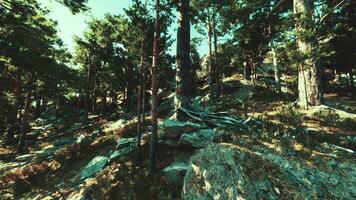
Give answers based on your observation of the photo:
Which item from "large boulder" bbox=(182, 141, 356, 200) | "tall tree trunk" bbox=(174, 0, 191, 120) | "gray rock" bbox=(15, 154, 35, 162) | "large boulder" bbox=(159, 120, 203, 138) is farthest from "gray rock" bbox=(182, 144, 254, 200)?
"gray rock" bbox=(15, 154, 35, 162)

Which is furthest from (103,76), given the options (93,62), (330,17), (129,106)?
(330,17)

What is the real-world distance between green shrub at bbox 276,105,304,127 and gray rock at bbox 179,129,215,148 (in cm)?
377

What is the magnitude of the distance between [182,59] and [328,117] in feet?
23.9

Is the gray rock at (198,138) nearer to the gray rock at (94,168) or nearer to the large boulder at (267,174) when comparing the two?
the large boulder at (267,174)

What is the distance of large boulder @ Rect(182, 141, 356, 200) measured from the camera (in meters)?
7.12

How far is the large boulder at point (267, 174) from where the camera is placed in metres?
7.12

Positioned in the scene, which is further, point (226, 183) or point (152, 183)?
point (152, 183)

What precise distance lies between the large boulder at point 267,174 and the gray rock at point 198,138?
0.93 metres

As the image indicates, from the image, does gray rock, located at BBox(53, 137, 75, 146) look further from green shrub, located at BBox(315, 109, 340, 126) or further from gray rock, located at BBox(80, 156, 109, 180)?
green shrub, located at BBox(315, 109, 340, 126)

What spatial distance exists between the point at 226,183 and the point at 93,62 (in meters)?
28.9

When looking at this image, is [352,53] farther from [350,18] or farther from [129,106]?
[129,106]

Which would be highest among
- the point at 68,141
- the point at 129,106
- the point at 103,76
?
the point at 103,76

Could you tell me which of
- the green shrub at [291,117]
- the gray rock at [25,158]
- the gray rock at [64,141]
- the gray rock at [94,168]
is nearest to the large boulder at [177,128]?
the gray rock at [94,168]

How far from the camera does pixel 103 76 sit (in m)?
32.4
